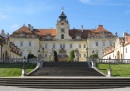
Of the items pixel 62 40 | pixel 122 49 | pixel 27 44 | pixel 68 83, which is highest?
pixel 62 40

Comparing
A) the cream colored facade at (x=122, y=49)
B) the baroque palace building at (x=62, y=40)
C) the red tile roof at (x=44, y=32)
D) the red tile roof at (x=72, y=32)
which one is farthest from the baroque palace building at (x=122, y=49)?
the red tile roof at (x=44, y=32)

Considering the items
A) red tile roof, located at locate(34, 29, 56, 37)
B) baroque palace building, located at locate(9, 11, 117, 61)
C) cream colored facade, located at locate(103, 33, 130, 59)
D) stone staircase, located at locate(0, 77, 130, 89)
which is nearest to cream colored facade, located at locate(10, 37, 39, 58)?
baroque palace building, located at locate(9, 11, 117, 61)

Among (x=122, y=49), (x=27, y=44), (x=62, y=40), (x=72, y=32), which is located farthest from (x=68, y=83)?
(x=72, y=32)

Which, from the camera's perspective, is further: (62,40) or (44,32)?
(44,32)

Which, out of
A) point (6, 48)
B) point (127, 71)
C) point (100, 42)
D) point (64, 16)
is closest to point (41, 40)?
point (64, 16)

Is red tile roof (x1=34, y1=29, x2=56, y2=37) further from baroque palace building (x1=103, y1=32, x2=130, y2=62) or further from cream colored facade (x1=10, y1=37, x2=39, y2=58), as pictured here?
baroque palace building (x1=103, y1=32, x2=130, y2=62)

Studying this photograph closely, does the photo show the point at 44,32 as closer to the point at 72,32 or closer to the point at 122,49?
the point at 72,32

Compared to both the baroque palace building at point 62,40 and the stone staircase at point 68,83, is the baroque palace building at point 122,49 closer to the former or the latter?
the stone staircase at point 68,83

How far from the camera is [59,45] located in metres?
95.1

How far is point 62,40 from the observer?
95.2 metres

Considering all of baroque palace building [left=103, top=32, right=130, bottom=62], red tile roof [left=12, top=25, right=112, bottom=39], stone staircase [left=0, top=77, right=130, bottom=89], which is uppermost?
red tile roof [left=12, top=25, right=112, bottom=39]

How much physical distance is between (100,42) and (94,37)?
258cm

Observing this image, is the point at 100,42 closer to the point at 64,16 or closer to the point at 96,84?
the point at 64,16

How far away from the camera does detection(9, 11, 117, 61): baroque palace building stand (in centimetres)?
9200
